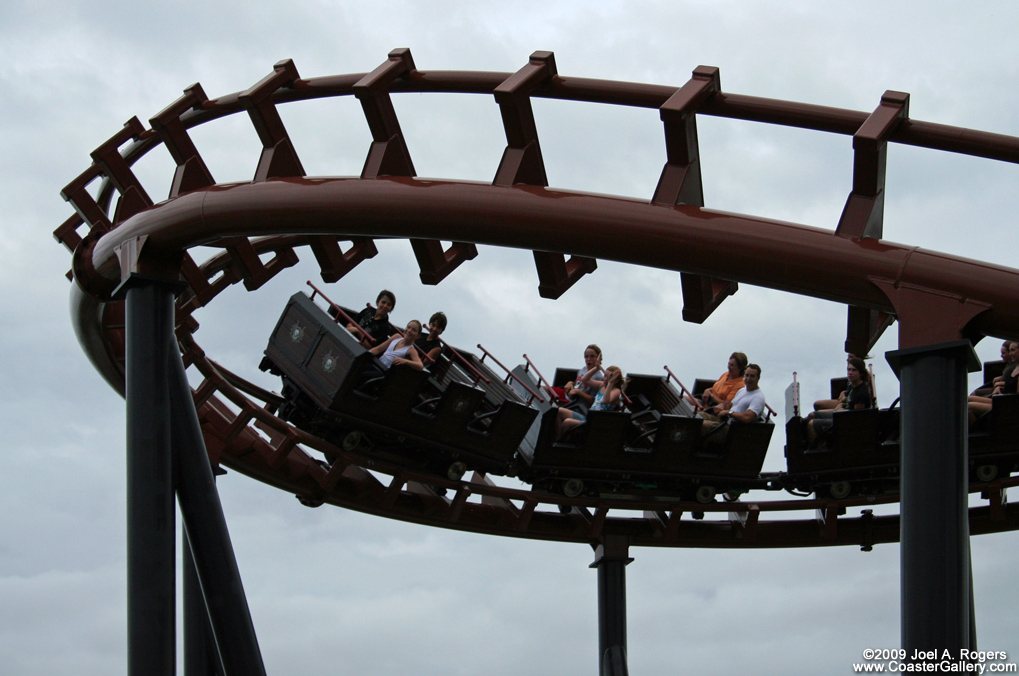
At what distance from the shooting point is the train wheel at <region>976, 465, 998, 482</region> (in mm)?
10703

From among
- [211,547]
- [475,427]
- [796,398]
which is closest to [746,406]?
[796,398]

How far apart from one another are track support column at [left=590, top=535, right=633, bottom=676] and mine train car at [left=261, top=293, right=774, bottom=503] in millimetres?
1077

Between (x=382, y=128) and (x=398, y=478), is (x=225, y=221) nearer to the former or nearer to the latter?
(x=382, y=128)

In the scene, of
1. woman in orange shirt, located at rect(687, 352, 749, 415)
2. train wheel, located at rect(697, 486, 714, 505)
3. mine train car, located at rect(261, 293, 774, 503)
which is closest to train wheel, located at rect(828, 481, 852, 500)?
mine train car, located at rect(261, 293, 774, 503)

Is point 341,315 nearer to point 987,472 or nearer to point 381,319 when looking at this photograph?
point 381,319

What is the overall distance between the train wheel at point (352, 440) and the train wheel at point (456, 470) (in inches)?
37.7

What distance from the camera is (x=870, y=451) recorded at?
10594 mm

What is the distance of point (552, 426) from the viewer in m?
10.6

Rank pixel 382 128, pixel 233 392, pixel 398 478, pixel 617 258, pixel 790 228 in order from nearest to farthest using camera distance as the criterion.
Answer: pixel 790 228, pixel 617 258, pixel 382 128, pixel 233 392, pixel 398 478

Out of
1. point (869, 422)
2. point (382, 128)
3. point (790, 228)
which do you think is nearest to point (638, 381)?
point (869, 422)

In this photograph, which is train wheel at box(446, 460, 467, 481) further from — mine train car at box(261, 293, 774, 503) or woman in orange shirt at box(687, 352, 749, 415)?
woman in orange shirt at box(687, 352, 749, 415)

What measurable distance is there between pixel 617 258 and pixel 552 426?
15.5 ft

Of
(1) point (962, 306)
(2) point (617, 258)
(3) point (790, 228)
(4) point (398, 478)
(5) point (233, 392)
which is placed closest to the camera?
(1) point (962, 306)

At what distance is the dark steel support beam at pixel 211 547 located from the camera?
269 inches
